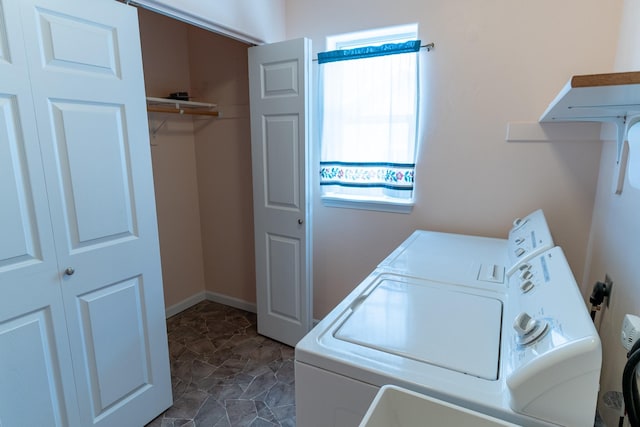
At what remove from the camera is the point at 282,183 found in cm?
248

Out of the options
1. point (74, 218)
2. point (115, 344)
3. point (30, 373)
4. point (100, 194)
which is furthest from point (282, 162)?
point (30, 373)

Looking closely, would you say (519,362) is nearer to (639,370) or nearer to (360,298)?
(639,370)

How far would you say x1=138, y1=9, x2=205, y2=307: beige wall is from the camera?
2816 mm

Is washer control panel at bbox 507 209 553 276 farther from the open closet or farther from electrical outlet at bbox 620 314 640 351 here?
the open closet

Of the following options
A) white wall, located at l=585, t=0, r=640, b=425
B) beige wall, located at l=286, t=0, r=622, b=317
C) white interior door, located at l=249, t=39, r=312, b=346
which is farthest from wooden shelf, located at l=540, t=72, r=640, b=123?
white interior door, located at l=249, t=39, r=312, b=346

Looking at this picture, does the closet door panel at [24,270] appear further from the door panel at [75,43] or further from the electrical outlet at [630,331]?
the electrical outlet at [630,331]

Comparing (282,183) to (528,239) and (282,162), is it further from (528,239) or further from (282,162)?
(528,239)

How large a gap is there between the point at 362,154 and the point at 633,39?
145 centimetres

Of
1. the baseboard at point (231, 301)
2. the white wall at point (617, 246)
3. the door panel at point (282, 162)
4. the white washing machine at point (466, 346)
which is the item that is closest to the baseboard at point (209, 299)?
the baseboard at point (231, 301)

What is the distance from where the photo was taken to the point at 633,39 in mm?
1424

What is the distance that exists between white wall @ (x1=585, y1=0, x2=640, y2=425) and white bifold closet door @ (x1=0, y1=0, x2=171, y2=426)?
195cm

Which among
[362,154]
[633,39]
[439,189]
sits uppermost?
[633,39]

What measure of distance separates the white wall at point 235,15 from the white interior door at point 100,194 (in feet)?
0.84

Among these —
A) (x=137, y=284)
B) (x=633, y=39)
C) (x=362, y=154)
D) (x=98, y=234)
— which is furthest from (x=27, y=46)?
(x=633, y=39)
